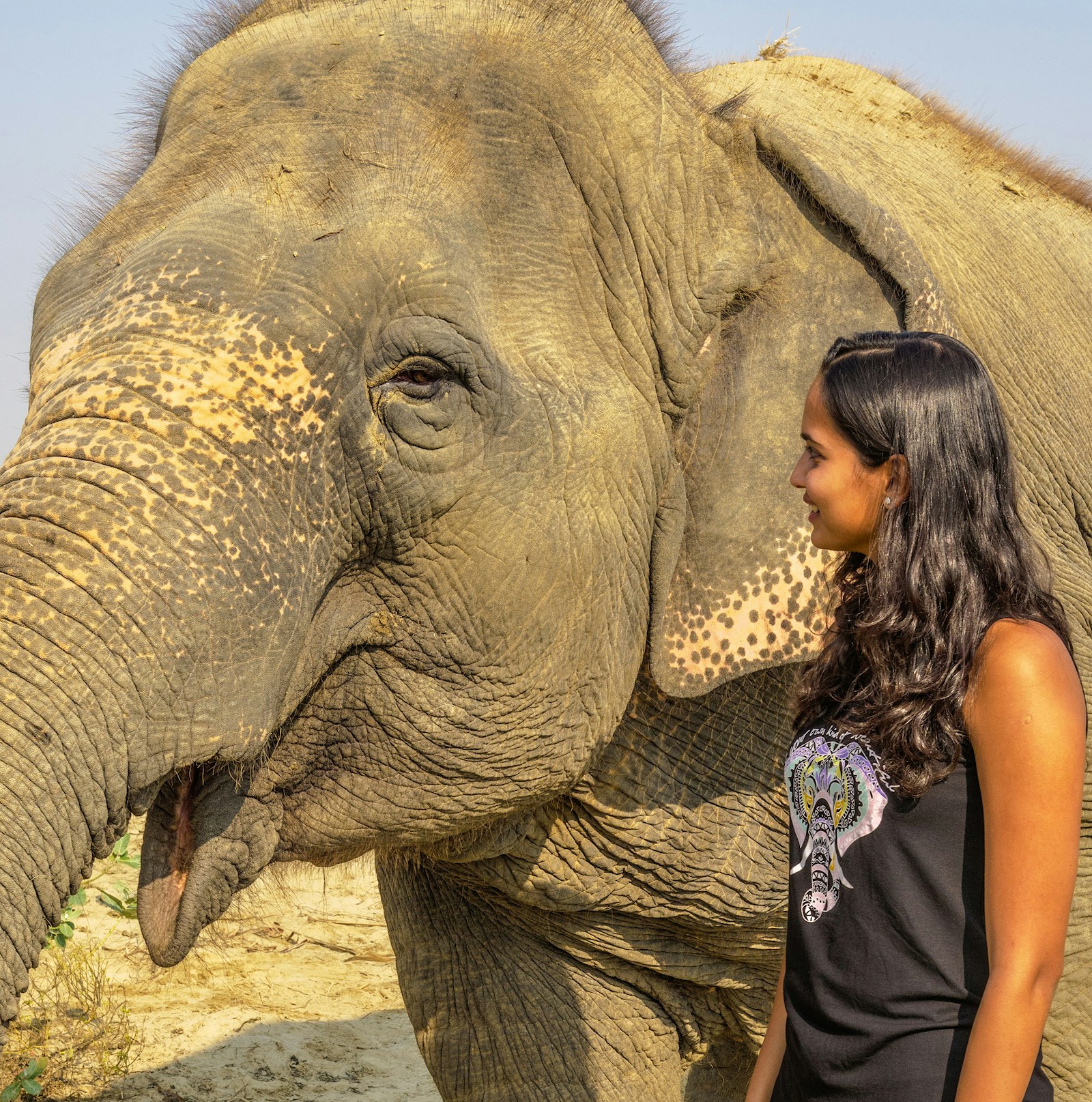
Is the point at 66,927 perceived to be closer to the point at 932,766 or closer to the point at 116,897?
the point at 116,897

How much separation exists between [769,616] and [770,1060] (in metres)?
0.77

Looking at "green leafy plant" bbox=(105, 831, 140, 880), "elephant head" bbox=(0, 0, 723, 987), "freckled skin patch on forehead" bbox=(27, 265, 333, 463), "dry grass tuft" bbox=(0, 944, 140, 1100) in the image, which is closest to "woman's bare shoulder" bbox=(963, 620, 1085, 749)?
"elephant head" bbox=(0, 0, 723, 987)

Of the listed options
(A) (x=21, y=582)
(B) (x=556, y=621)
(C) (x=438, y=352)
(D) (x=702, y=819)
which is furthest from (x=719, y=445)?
(A) (x=21, y=582)

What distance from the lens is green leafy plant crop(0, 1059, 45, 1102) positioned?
4.00 metres

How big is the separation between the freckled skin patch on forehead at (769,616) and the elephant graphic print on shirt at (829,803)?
68 cm

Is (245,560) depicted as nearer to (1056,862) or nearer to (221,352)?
(221,352)

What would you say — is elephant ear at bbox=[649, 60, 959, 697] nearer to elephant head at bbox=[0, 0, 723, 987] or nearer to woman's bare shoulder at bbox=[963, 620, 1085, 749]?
elephant head at bbox=[0, 0, 723, 987]

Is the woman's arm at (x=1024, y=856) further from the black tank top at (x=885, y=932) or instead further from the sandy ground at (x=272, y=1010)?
the sandy ground at (x=272, y=1010)

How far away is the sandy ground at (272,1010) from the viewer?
4461mm

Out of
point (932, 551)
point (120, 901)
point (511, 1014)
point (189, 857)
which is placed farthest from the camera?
point (120, 901)

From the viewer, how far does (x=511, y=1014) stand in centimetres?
338

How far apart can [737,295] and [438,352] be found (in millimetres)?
647

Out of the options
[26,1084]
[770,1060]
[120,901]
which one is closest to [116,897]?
[120,901]

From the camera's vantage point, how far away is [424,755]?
7.84ft
